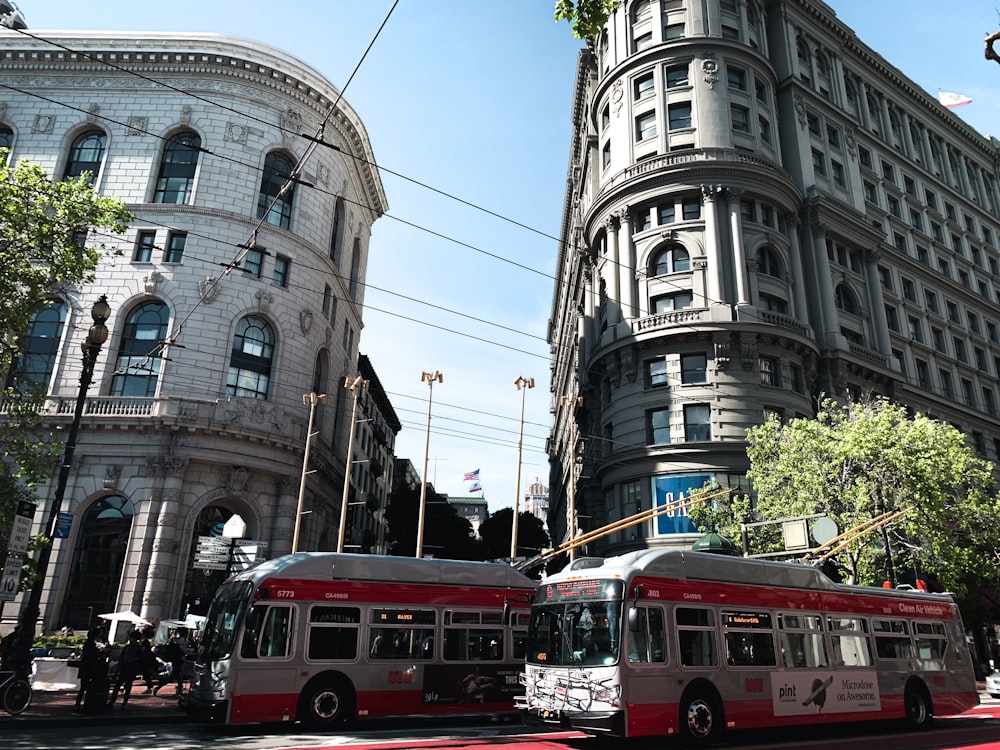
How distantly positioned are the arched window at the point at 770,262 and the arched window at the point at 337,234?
25.9 m

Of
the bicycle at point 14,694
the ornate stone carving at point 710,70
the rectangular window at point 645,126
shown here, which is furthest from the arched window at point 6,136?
the ornate stone carving at point 710,70

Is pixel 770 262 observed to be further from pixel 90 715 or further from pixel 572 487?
pixel 90 715

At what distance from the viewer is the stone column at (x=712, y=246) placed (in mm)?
38469

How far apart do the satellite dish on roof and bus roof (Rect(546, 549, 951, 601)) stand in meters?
5.06

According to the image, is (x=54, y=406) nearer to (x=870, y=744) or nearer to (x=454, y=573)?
(x=454, y=573)

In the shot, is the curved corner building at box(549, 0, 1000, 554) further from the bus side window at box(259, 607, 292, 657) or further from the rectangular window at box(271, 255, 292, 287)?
the bus side window at box(259, 607, 292, 657)

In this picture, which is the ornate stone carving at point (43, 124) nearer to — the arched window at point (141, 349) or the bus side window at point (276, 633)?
the arched window at point (141, 349)

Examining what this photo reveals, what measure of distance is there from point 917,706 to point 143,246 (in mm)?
37414

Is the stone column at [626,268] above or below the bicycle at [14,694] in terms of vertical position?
above

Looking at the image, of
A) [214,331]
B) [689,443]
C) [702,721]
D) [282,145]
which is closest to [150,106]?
[282,145]

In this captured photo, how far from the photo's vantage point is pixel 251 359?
36406 mm

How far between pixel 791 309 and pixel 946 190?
32.9 m

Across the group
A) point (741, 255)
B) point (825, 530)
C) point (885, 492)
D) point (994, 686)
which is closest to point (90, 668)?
point (825, 530)

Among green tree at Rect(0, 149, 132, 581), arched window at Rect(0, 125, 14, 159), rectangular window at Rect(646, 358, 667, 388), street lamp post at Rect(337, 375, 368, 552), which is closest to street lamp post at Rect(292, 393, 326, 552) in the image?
street lamp post at Rect(337, 375, 368, 552)
